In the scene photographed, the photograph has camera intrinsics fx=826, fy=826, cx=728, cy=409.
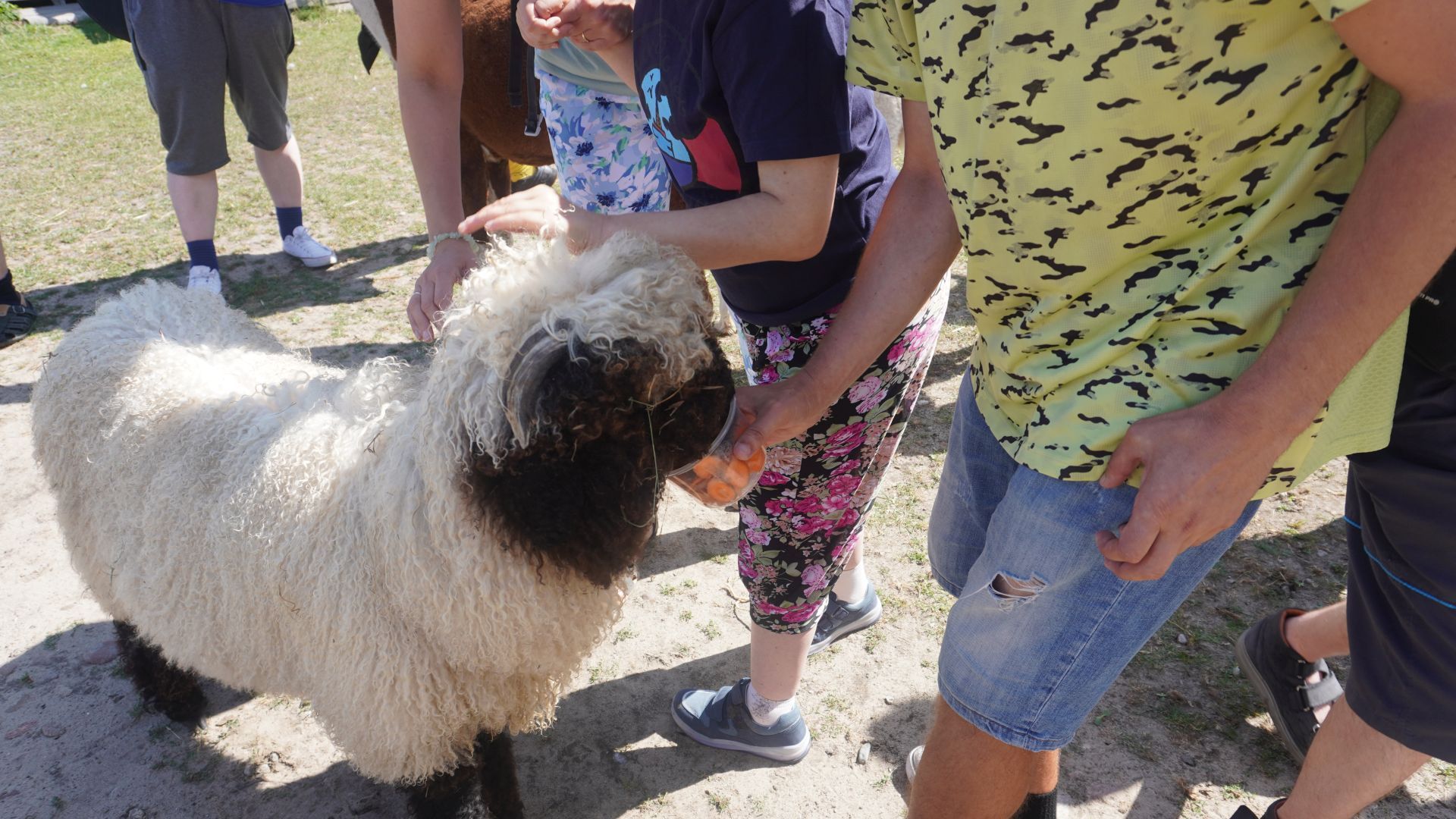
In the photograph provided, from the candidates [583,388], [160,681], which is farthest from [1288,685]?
[160,681]

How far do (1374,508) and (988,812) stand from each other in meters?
0.97

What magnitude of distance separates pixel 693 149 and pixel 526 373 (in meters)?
0.69

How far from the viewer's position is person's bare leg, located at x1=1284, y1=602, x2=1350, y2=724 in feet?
8.54

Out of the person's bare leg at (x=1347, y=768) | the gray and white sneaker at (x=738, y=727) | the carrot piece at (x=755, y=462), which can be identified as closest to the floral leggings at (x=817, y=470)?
the carrot piece at (x=755, y=462)

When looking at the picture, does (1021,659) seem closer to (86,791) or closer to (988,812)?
(988,812)

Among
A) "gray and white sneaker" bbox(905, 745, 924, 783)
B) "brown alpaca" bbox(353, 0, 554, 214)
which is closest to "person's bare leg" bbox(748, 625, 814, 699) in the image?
"gray and white sneaker" bbox(905, 745, 924, 783)

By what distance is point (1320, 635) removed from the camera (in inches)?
103

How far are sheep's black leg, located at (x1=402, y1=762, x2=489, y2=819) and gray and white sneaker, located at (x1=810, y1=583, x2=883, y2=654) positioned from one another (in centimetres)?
131

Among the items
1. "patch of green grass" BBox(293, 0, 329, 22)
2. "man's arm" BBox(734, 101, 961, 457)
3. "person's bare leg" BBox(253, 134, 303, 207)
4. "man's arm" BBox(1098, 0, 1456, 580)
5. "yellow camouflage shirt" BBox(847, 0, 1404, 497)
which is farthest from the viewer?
"patch of green grass" BBox(293, 0, 329, 22)

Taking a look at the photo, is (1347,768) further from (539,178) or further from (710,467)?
(539,178)

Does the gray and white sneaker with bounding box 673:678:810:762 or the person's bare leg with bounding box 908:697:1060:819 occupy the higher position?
the person's bare leg with bounding box 908:697:1060:819

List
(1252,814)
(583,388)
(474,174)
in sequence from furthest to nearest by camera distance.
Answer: (474,174), (1252,814), (583,388)

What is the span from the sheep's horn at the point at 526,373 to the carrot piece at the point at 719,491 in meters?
0.39

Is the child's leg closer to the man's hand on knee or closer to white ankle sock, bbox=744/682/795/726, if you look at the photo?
white ankle sock, bbox=744/682/795/726
